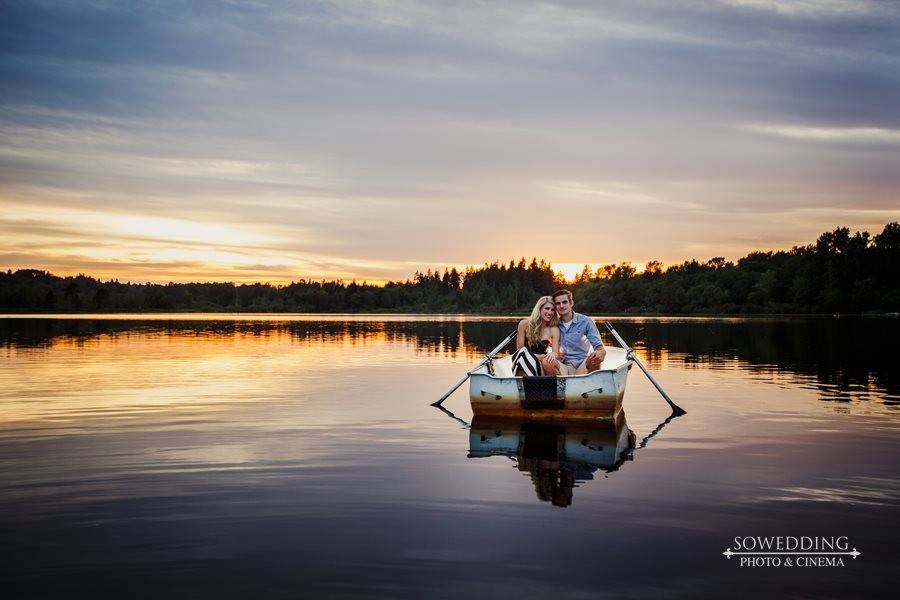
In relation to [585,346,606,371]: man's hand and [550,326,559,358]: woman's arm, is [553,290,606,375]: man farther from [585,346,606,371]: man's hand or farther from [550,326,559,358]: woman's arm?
[550,326,559,358]: woman's arm

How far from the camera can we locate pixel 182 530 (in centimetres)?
780

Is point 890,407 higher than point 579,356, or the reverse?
point 579,356

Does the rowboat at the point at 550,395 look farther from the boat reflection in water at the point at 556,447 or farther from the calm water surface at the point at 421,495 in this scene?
the calm water surface at the point at 421,495

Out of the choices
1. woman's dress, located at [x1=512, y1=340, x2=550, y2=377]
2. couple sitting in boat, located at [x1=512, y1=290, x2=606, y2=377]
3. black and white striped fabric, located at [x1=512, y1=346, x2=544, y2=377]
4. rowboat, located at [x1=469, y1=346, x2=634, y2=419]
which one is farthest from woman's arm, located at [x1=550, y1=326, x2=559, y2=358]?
rowboat, located at [x1=469, y1=346, x2=634, y2=419]

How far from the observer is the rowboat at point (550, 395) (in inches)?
599

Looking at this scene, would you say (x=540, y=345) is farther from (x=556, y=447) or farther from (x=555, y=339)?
(x=556, y=447)

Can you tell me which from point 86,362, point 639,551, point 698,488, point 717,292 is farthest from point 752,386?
point 717,292

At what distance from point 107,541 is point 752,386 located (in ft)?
66.1

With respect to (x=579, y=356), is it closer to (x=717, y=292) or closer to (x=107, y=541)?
(x=107, y=541)

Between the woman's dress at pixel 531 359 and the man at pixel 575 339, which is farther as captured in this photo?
the man at pixel 575 339

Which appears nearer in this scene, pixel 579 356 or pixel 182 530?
pixel 182 530

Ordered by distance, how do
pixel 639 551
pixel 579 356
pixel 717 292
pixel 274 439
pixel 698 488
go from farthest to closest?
1. pixel 717 292
2. pixel 579 356
3. pixel 274 439
4. pixel 698 488
5. pixel 639 551

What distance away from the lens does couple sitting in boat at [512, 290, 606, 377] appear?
1611cm

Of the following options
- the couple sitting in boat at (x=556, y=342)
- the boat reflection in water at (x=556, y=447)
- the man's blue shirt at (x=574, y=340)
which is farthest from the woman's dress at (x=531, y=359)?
the boat reflection in water at (x=556, y=447)
